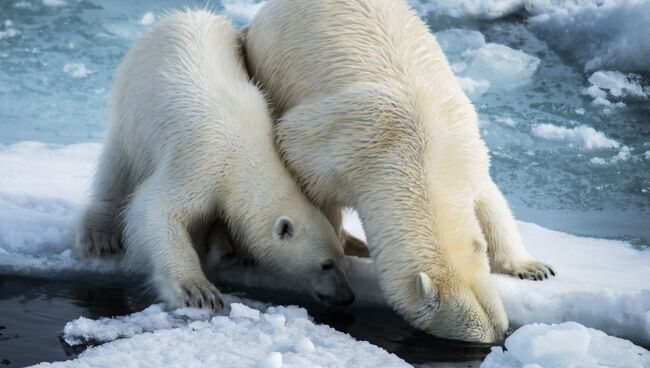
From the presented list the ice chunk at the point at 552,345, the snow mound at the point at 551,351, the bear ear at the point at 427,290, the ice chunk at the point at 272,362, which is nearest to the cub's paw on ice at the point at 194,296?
the ice chunk at the point at 272,362

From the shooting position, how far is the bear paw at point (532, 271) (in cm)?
482

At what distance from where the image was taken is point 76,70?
8.95 meters

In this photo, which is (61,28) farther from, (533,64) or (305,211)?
(305,211)

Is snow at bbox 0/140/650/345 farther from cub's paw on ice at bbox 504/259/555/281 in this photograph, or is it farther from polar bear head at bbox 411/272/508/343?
polar bear head at bbox 411/272/508/343

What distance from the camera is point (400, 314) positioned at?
13.7ft

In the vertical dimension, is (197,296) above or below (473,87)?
above

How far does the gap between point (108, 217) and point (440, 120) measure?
186cm

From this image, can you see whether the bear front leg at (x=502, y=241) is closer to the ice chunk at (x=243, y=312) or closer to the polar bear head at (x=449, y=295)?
the polar bear head at (x=449, y=295)

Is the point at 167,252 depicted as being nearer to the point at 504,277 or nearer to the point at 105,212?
the point at 105,212

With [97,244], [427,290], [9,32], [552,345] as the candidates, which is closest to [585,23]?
[9,32]

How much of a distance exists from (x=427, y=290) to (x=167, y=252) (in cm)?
125

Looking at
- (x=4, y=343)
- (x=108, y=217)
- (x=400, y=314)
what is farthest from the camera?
(x=108, y=217)

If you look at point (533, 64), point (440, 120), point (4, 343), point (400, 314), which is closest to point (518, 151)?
point (533, 64)

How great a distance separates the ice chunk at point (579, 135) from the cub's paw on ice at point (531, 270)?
2.96m
